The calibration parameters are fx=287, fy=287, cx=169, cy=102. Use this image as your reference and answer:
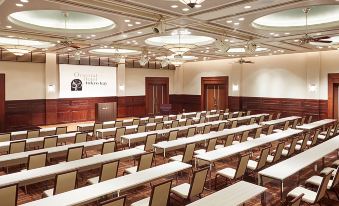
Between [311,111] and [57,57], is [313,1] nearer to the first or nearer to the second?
[311,111]

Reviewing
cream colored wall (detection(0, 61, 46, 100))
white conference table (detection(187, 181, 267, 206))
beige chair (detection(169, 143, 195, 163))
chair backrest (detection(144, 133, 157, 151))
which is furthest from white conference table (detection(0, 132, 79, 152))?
cream colored wall (detection(0, 61, 46, 100))

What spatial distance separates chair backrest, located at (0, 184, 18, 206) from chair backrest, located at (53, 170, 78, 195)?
645 mm

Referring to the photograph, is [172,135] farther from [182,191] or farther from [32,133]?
[32,133]

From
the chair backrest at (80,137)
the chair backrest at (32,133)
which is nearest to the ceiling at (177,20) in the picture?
the chair backrest at (32,133)

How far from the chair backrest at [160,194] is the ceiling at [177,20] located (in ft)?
13.6

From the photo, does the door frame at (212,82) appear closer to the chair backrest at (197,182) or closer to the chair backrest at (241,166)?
the chair backrest at (241,166)

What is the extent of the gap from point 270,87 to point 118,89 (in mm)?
9930

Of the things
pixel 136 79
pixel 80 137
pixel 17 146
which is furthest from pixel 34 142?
pixel 136 79

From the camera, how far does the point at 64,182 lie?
193 inches

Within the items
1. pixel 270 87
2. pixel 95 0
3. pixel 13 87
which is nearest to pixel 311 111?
pixel 270 87

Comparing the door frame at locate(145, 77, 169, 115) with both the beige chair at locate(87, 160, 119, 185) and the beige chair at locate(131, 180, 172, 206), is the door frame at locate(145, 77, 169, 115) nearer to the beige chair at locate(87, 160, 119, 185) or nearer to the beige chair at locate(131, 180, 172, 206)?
the beige chair at locate(87, 160, 119, 185)

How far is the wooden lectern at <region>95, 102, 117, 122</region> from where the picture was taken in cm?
1673

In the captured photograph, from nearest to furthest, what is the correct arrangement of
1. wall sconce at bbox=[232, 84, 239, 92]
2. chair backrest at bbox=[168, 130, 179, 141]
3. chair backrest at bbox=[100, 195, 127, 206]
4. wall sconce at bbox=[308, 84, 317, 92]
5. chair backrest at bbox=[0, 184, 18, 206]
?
chair backrest at bbox=[100, 195, 127, 206] → chair backrest at bbox=[0, 184, 18, 206] → chair backrest at bbox=[168, 130, 179, 141] → wall sconce at bbox=[308, 84, 317, 92] → wall sconce at bbox=[232, 84, 239, 92]

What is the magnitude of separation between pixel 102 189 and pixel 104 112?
42.5 feet
